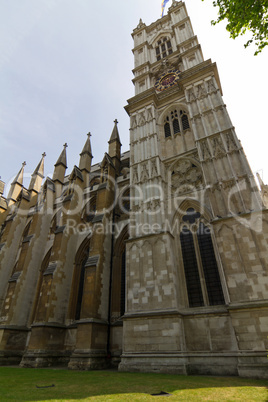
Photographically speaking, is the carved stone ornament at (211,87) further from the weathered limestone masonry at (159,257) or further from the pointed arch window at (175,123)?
the pointed arch window at (175,123)

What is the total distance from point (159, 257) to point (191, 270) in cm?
196

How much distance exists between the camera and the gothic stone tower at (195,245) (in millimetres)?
10242

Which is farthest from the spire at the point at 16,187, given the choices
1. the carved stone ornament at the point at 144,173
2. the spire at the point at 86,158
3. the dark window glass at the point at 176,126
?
the dark window glass at the point at 176,126

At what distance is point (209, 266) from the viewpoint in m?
12.9

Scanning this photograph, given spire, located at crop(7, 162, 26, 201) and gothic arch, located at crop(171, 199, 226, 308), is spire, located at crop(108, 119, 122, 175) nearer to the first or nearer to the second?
gothic arch, located at crop(171, 199, 226, 308)

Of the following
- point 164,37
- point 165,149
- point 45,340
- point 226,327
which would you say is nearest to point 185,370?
point 226,327

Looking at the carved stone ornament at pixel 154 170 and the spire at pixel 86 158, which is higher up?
the spire at pixel 86 158

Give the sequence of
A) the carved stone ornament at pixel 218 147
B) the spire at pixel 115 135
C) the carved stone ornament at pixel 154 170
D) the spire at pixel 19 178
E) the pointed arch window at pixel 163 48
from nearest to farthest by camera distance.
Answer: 1. the carved stone ornament at pixel 218 147
2. the carved stone ornament at pixel 154 170
3. the spire at pixel 115 135
4. the pointed arch window at pixel 163 48
5. the spire at pixel 19 178

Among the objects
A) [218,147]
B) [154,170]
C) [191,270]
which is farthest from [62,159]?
[191,270]

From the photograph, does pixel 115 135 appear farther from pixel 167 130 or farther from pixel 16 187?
pixel 16 187

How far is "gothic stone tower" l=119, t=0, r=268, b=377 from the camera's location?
1024 centimetres

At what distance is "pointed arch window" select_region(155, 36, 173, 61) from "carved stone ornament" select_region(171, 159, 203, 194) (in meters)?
17.1

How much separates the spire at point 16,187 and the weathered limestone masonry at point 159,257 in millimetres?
5656

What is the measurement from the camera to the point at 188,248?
45.7 feet
